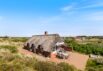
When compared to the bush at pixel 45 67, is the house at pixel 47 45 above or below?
above

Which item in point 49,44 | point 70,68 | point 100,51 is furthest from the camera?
point 100,51

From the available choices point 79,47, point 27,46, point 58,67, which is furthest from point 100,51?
point 58,67

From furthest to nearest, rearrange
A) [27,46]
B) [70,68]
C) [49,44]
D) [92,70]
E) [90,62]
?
[27,46] < [49,44] < [90,62] < [92,70] < [70,68]

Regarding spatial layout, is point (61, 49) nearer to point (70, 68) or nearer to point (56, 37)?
point (56, 37)

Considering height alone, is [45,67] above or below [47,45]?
below

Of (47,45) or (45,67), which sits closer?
(45,67)

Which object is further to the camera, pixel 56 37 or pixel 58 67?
pixel 56 37

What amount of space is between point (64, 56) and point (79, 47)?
12.9m

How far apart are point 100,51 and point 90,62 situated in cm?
1083

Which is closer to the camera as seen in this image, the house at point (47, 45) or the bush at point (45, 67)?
the bush at point (45, 67)

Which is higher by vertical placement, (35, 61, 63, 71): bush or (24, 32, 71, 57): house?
(24, 32, 71, 57): house

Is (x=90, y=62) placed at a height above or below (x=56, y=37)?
below

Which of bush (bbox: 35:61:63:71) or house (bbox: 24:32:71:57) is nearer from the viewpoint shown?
bush (bbox: 35:61:63:71)

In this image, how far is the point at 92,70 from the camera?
28141 millimetres
